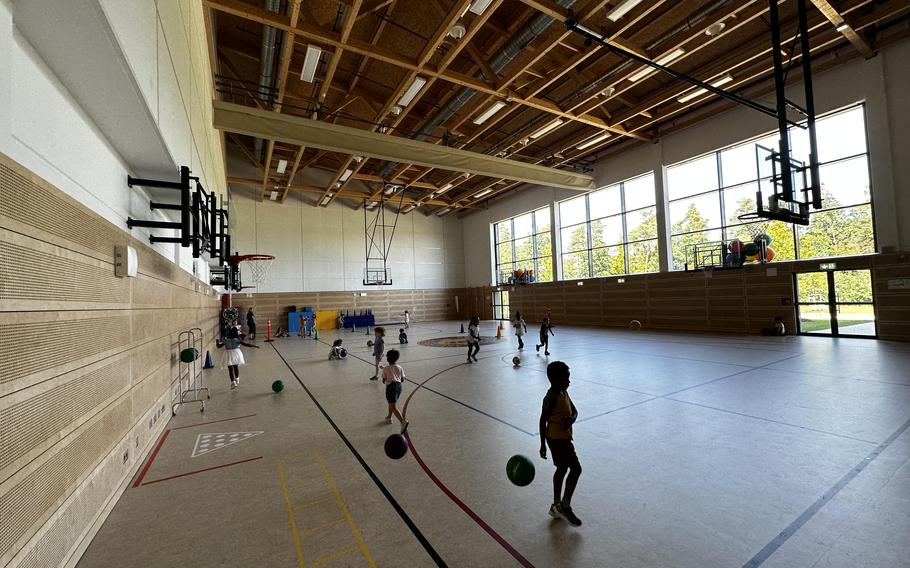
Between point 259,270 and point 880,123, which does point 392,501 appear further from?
point 259,270

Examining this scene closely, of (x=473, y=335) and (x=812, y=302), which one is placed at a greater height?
(x=812, y=302)

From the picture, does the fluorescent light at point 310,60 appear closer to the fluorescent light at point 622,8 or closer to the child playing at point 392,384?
the fluorescent light at point 622,8

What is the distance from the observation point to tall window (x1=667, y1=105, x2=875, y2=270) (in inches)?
490

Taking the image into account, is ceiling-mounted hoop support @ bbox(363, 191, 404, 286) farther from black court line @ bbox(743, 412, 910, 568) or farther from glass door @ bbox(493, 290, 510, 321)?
black court line @ bbox(743, 412, 910, 568)

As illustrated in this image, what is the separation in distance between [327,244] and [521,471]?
24940 millimetres

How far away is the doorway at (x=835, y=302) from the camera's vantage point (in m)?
12.5

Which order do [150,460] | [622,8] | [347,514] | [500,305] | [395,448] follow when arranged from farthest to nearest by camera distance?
[500,305] < [622,8] < [150,460] < [395,448] < [347,514]

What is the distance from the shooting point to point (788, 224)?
15.9 meters

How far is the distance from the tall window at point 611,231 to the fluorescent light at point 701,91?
14.1ft

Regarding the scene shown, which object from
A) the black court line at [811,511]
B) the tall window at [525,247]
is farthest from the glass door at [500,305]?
the black court line at [811,511]

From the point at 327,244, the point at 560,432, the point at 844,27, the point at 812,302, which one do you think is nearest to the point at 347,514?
the point at 560,432

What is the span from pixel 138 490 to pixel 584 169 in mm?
21189

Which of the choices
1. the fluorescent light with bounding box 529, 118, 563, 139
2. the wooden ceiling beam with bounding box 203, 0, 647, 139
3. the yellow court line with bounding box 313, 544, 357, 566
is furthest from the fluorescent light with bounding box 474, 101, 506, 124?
the yellow court line with bounding box 313, 544, 357, 566

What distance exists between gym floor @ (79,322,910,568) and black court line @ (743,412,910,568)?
0.05 ft
